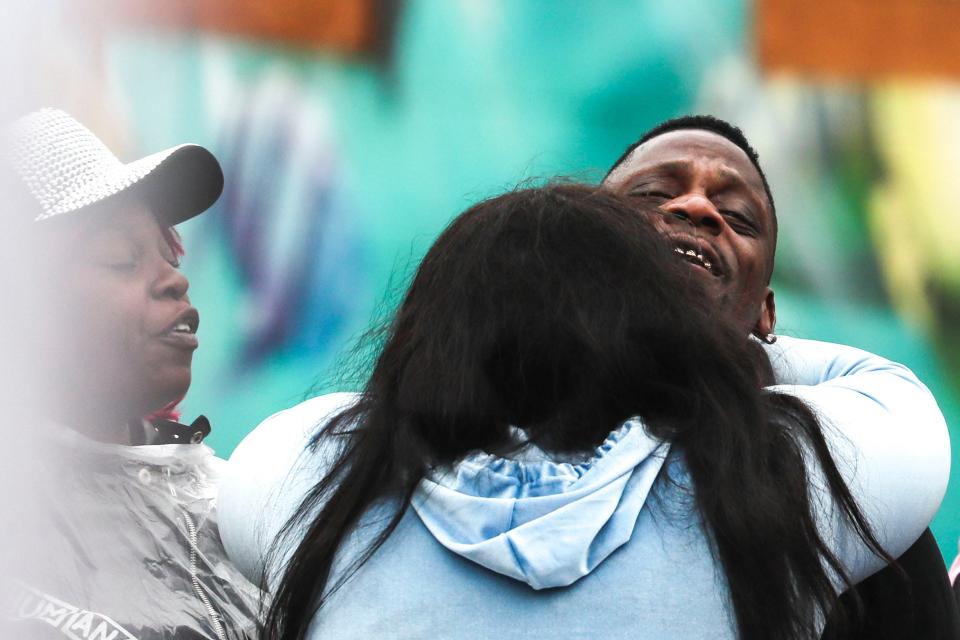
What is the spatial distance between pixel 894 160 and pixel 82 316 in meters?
2.40

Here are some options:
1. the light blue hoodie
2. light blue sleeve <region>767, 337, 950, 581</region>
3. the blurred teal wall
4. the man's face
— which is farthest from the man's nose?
the blurred teal wall

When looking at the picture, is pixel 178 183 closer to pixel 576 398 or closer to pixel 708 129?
pixel 576 398

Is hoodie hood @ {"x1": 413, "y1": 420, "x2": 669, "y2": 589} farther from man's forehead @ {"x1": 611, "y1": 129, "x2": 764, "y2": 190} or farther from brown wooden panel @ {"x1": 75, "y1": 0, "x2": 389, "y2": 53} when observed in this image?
brown wooden panel @ {"x1": 75, "y1": 0, "x2": 389, "y2": 53}

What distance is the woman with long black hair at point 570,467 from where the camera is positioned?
0.99m

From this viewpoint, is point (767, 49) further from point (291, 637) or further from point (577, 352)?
point (291, 637)

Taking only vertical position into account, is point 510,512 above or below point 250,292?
above

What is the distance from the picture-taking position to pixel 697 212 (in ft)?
6.01

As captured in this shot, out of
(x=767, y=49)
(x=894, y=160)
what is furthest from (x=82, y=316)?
(x=894, y=160)

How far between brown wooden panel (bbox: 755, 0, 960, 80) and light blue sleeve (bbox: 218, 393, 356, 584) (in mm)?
2235

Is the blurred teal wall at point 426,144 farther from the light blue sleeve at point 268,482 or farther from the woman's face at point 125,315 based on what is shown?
the light blue sleeve at point 268,482

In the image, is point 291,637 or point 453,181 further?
point 453,181

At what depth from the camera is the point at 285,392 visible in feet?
9.26

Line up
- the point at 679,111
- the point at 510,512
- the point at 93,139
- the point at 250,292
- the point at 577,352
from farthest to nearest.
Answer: the point at 679,111 → the point at 250,292 → the point at 93,139 → the point at 577,352 → the point at 510,512

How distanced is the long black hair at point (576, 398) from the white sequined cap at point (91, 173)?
0.49 m
